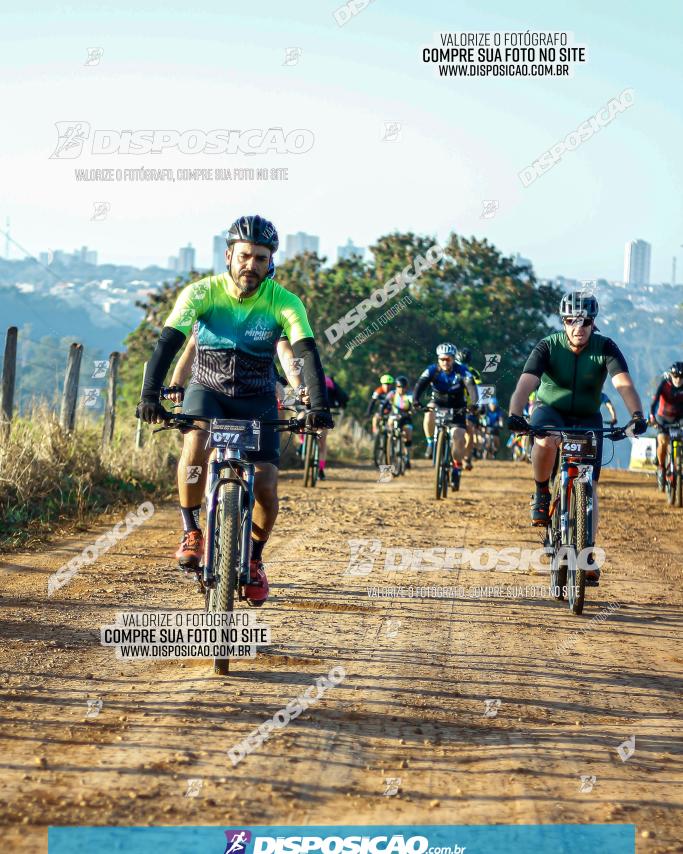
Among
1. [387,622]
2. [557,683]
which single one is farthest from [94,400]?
[557,683]

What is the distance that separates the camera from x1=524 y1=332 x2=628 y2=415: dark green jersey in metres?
9.73

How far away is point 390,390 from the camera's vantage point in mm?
25656

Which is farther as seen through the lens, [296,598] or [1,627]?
[296,598]

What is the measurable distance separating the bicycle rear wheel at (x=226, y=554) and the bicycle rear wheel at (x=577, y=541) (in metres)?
3.37

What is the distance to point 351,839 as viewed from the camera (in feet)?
14.0

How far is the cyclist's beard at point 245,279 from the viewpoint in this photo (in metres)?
7.12

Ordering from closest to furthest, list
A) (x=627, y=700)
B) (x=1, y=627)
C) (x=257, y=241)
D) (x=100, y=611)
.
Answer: (x=627, y=700), (x=257, y=241), (x=1, y=627), (x=100, y=611)

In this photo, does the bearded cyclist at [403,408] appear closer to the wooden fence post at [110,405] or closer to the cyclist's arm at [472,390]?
the cyclist's arm at [472,390]

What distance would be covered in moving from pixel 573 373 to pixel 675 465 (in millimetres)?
10427

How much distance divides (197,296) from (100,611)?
2615mm

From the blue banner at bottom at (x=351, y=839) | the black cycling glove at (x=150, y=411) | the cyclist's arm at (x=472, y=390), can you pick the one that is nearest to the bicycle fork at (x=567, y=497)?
the black cycling glove at (x=150, y=411)

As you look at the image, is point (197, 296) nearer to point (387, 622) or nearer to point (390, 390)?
point (387, 622)

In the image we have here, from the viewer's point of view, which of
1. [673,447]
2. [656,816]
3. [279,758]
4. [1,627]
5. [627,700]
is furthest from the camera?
[673,447]

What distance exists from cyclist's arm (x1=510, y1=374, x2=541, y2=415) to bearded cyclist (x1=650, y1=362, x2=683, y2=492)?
10.6 m
